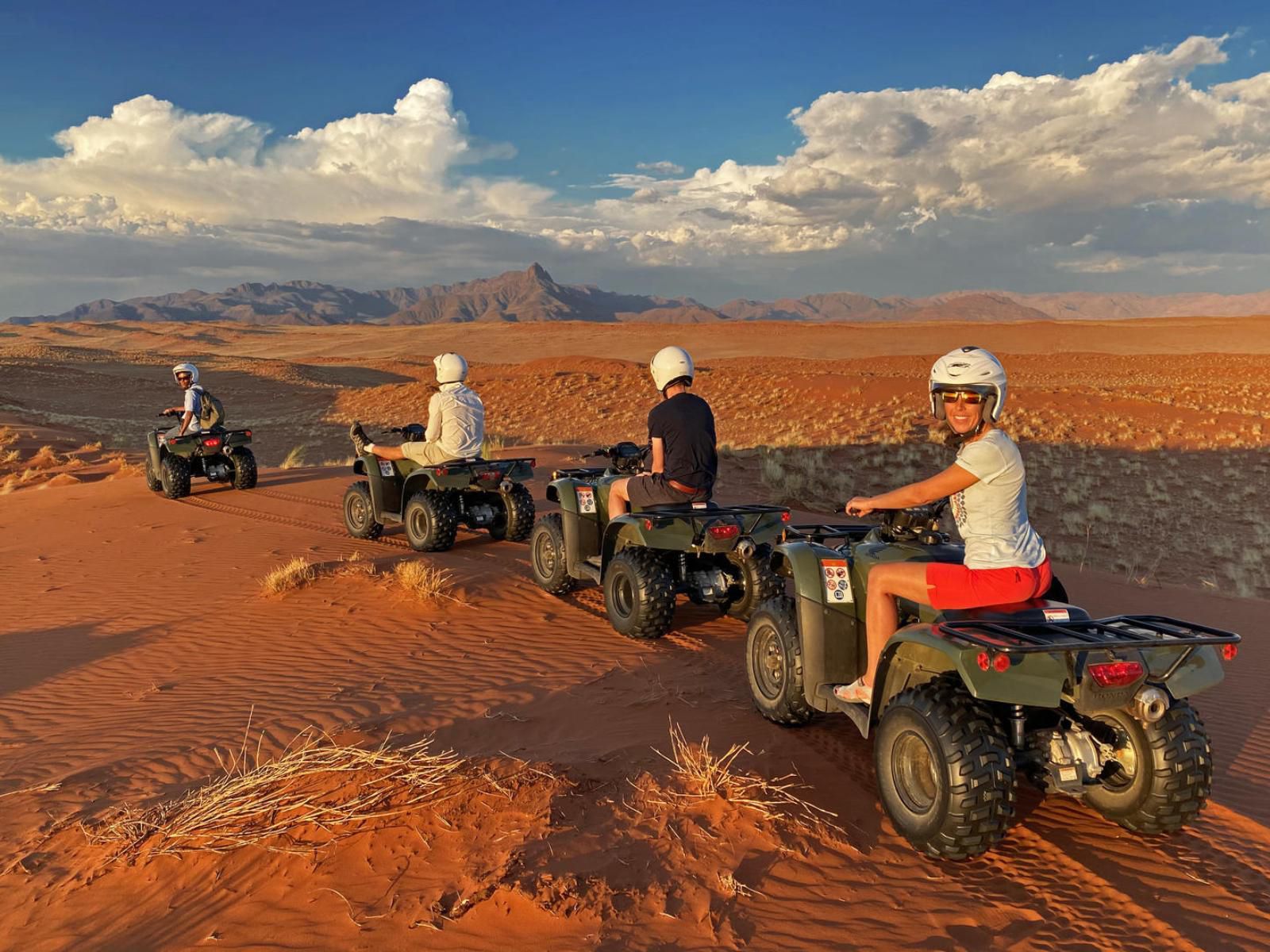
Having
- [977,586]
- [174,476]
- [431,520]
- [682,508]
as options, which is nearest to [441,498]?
[431,520]

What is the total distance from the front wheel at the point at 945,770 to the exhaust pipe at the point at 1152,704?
1.90 feet

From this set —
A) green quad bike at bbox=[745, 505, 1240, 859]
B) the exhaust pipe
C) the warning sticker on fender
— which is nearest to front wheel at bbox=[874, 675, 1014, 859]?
green quad bike at bbox=[745, 505, 1240, 859]

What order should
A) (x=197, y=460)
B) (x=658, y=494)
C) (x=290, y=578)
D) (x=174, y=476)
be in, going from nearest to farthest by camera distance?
(x=658, y=494) < (x=290, y=578) < (x=174, y=476) < (x=197, y=460)

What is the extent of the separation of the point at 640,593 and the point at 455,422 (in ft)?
13.3

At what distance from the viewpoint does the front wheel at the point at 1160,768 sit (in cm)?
396

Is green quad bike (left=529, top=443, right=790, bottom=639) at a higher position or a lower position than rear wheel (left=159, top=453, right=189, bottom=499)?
higher

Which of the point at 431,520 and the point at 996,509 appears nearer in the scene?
the point at 996,509

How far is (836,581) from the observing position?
505 centimetres

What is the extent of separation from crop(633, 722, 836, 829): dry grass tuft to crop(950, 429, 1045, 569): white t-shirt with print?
1433mm

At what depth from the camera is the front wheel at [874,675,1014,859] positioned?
373 centimetres

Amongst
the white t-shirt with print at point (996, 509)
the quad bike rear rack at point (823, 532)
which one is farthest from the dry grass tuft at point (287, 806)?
the white t-shirt with print at point (996, 509)

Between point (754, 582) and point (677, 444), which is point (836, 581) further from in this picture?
point (677, 444)

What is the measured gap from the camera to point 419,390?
3903 centimetres

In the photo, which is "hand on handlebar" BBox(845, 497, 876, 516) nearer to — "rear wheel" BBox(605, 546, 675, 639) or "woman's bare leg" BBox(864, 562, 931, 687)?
"woman's bare leg" BBox(864, 562, 931, 687)
